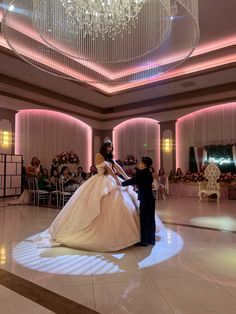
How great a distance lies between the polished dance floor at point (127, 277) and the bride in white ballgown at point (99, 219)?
0.50 ft

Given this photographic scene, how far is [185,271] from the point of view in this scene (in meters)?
2.92

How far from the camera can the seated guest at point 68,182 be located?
782cm

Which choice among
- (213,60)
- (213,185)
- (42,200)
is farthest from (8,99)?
(213,185)

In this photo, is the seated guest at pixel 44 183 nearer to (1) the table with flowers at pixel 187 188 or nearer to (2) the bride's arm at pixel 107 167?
(2) the bride's arm at pixel 107 167

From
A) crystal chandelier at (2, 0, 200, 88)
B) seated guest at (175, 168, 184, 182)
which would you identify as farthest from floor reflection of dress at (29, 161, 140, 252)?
seated guest at (175, 168, 184, 182)

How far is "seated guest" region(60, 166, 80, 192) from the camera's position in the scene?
7824 mm

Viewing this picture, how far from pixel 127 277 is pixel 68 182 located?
5457 mm

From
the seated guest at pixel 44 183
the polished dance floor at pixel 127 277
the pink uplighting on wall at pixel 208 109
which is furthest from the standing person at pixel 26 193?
the pink uplighting on wall at pixel 208 109

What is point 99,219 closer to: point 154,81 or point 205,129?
point 154,81

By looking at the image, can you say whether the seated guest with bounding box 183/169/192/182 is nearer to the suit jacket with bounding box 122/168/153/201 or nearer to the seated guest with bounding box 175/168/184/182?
the seated guest with bounding box 175/168/184/182

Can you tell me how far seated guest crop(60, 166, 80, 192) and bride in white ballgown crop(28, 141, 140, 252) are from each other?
3.74 m

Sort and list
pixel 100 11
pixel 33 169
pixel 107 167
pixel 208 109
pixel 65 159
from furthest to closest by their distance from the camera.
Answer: pixel 208 109 → pixel 65 159 → pixel 33 169 → pixel 107 167 → pixel 100 11

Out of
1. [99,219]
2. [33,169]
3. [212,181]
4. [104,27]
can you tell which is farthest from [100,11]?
[212,181]

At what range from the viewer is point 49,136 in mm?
11445
